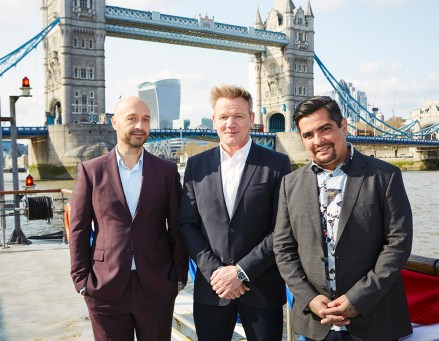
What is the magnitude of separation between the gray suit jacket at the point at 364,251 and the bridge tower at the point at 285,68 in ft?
170

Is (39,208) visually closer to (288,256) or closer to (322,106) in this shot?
(288,256)

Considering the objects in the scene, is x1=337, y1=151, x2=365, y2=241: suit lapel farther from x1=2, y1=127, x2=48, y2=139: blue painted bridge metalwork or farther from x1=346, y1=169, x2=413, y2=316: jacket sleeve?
x1=2, y1=127, x2=48, y2=139: blue painted bridge metalwork

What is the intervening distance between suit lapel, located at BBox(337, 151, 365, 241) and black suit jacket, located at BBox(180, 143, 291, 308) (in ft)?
1.32

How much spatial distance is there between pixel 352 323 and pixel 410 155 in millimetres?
59695

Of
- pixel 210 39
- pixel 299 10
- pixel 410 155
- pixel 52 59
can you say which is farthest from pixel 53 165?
pixel 410 155

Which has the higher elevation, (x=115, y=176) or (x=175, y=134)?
(x=175, y=134)

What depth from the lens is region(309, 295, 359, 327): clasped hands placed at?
5.63ft

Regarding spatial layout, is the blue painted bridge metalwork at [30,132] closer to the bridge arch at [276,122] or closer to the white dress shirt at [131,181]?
the bridge arch at [276,122]

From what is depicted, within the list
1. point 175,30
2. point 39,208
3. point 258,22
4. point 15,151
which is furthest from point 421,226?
point 258,22

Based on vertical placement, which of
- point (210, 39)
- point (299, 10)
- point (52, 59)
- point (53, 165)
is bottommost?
point (53, 165)

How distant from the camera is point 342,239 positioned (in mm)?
1765

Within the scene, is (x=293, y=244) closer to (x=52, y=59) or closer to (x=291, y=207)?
(x=291, y=207)

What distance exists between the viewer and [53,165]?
35750mm

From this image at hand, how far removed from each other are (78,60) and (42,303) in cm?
4087
